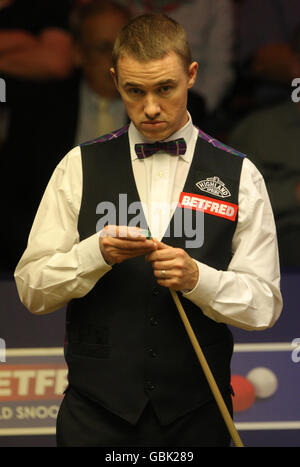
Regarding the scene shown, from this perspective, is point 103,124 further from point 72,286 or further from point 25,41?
point 72,286

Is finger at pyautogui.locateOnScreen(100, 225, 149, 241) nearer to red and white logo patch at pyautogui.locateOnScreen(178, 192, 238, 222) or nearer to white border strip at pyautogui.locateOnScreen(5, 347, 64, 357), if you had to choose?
red and white logo patch at pyautogui.locateOnScreen(178, 192, 238, 222)

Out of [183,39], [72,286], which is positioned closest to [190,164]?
[183,39]

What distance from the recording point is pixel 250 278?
2.52m

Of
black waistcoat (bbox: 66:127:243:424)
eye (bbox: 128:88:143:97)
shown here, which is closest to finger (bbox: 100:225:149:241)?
black waistcoat (bbox: 66:127:243:424)

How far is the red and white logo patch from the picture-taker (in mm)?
2580

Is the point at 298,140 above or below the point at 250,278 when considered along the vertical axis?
above

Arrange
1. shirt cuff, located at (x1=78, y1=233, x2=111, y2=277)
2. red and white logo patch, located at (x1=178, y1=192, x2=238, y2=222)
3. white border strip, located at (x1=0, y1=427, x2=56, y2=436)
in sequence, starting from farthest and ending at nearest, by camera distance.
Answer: white border strip, located at (x1=0, y1=427, x2=56, y2=436) → red and white logo patch, located at (x1=178, y1=192, x2=238, y2=222) → shirt cuff, located at (x1=78, y1=233, x2=111, y2=277)

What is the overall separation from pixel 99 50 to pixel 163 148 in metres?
1.82

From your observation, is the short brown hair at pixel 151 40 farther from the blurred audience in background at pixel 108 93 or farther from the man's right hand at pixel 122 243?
the blurred audience in background at pixel 108 93

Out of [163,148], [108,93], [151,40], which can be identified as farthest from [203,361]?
[108,93]

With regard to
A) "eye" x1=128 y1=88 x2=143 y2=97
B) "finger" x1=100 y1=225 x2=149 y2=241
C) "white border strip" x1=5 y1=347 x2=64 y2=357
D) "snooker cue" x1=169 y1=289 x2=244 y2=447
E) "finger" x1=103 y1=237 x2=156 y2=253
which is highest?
"eye" x1=128 y1=88 x2=143 y2=97

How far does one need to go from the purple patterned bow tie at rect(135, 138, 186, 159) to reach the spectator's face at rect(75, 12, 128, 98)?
1.73 meters
